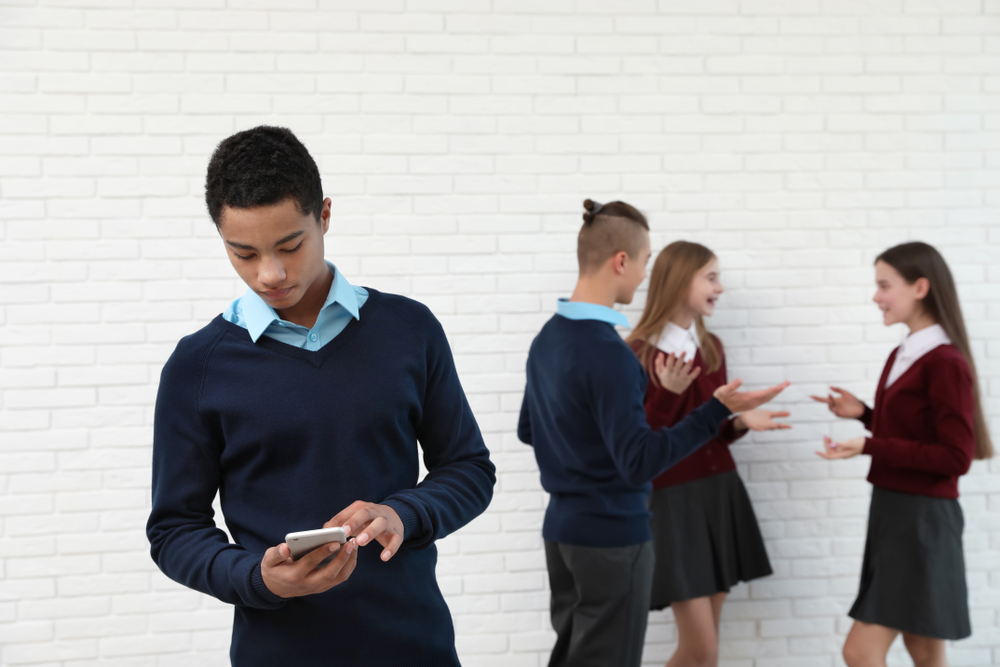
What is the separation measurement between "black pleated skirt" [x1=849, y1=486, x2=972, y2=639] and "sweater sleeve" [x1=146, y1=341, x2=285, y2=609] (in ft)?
6.64

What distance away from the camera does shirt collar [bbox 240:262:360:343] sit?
122cm

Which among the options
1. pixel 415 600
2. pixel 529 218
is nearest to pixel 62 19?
pixel 529 218

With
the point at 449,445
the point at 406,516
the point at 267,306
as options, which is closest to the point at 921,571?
the point at 449,445

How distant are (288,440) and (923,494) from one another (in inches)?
80.8

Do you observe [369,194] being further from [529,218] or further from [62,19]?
[62,19]

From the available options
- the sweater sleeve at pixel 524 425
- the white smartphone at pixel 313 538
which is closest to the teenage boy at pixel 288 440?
the white smartphone at pixel 313 538

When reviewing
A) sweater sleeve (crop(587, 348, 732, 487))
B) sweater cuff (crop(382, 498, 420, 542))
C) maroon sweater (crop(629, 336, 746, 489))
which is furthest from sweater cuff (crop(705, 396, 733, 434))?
sweater cuff (crop(382, 498, 420, 542))

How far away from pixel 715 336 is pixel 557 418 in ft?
3.29

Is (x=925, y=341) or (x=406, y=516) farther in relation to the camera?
(x=925, y=341)

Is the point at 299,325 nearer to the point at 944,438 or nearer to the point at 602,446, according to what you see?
the point at 602,446

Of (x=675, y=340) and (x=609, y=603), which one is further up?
(x=675, y=340)

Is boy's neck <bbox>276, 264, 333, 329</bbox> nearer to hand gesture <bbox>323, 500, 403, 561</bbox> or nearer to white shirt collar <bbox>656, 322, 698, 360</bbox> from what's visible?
hand gesture <bbox>323, 500, 403, 561</bbox>

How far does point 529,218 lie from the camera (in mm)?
2881

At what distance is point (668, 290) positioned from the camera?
271cm
